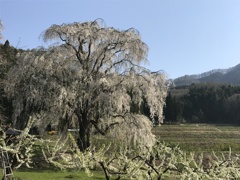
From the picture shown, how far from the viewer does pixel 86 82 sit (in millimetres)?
20641

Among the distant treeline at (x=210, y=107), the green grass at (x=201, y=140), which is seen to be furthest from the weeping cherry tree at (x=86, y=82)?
the distant treeline at (x=210, y=107)

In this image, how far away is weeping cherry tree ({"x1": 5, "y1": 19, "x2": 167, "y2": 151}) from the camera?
20109 mm

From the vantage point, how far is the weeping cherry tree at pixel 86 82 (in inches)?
792

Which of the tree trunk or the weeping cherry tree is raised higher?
the weeping cherry tree

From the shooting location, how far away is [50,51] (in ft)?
69.4

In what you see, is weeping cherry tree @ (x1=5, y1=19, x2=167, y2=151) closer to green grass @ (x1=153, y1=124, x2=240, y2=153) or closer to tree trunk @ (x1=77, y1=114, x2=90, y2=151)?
tree trunk @ (x1=77, y1=114, x2=90, y2=151)

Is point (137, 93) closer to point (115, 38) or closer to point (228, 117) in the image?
point (115, 38)

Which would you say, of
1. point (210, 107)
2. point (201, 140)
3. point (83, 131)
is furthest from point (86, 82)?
point (210, 107)

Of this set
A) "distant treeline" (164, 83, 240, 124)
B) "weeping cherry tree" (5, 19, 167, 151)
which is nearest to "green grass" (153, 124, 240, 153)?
"weeping cherry tree" (5, 19, 167, 151)

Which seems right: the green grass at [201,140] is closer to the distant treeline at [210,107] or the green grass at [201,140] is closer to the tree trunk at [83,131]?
the tree trunk at [83,131]

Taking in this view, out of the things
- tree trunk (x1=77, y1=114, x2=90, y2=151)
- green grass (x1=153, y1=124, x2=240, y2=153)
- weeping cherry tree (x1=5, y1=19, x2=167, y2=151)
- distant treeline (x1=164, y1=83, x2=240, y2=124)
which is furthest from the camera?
distant treeline (x1=164, y1=83, x2=240, y2=124)

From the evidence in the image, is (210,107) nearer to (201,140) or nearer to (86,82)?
(201,140)

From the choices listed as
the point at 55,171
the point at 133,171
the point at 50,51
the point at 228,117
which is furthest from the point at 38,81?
the point at 228,117

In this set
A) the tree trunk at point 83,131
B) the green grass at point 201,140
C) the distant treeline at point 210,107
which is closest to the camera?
the tree trunk at point 83,131
